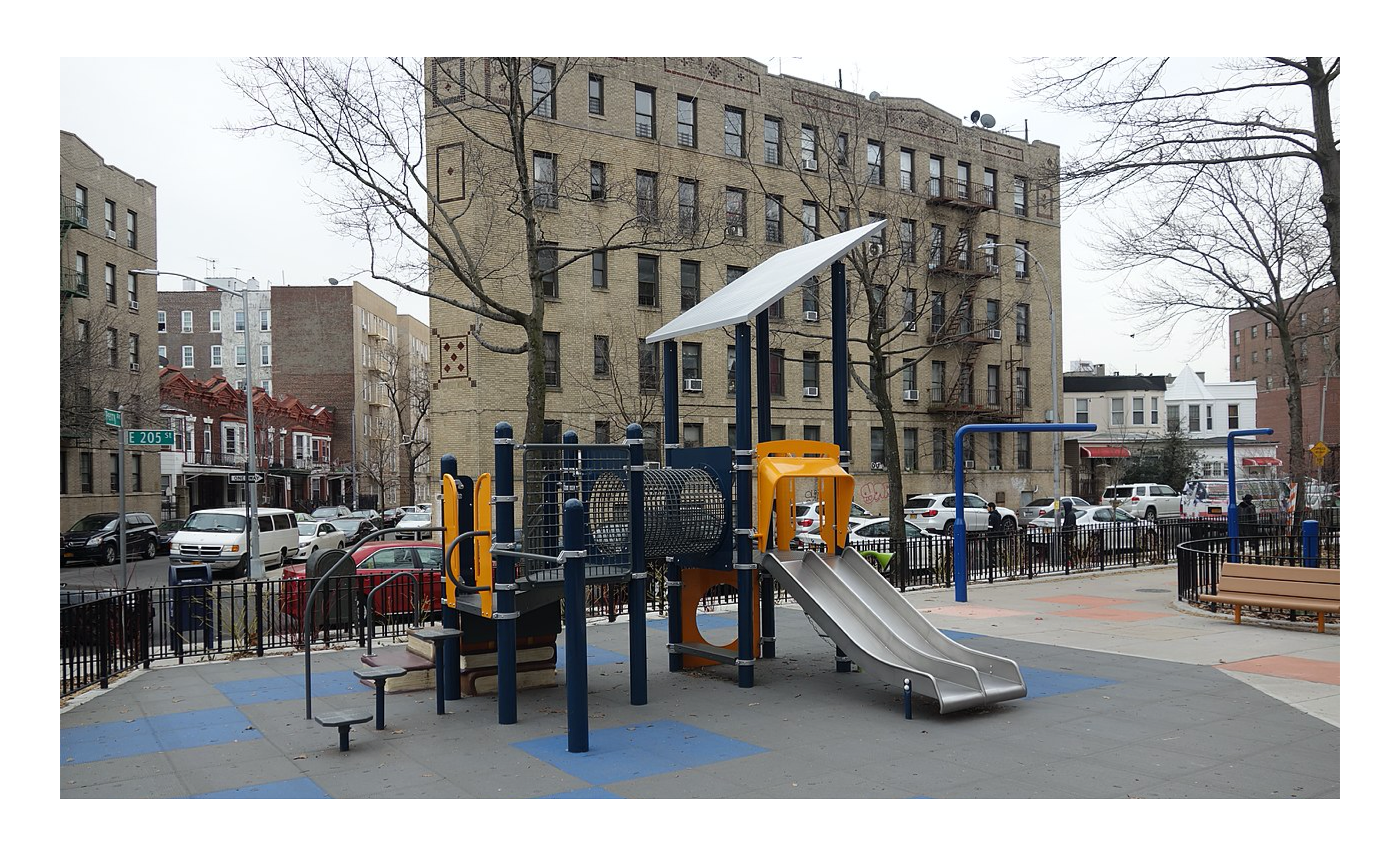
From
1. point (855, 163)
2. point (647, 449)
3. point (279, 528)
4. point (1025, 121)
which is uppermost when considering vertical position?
point (1025, 121)

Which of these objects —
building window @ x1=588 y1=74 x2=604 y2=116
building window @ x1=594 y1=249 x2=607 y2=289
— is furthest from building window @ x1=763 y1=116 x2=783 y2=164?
building window @ x1=594 y1=249 x2=607 y2=289

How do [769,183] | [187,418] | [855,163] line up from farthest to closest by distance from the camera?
[187,418] < [769,183] < [855,163]

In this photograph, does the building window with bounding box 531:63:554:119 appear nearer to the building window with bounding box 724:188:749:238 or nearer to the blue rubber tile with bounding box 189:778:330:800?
the building window with bounding box 724:188:749:238

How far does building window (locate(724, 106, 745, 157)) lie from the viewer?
41.4m

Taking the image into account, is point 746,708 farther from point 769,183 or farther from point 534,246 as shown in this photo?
point 769,183

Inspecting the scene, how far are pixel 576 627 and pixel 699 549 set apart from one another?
2992mm

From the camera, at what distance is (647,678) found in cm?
1186

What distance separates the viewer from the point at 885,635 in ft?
35.6

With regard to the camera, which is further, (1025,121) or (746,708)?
(1025,121)

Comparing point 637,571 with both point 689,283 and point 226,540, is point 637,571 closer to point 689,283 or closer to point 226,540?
point 226,540

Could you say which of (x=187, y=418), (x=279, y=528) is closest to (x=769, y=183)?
(x=279, y=528)

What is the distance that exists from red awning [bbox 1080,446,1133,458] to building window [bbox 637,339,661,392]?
38.2 meters

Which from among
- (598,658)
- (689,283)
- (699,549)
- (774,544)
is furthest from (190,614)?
(689,283)

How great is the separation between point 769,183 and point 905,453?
47.2ft
